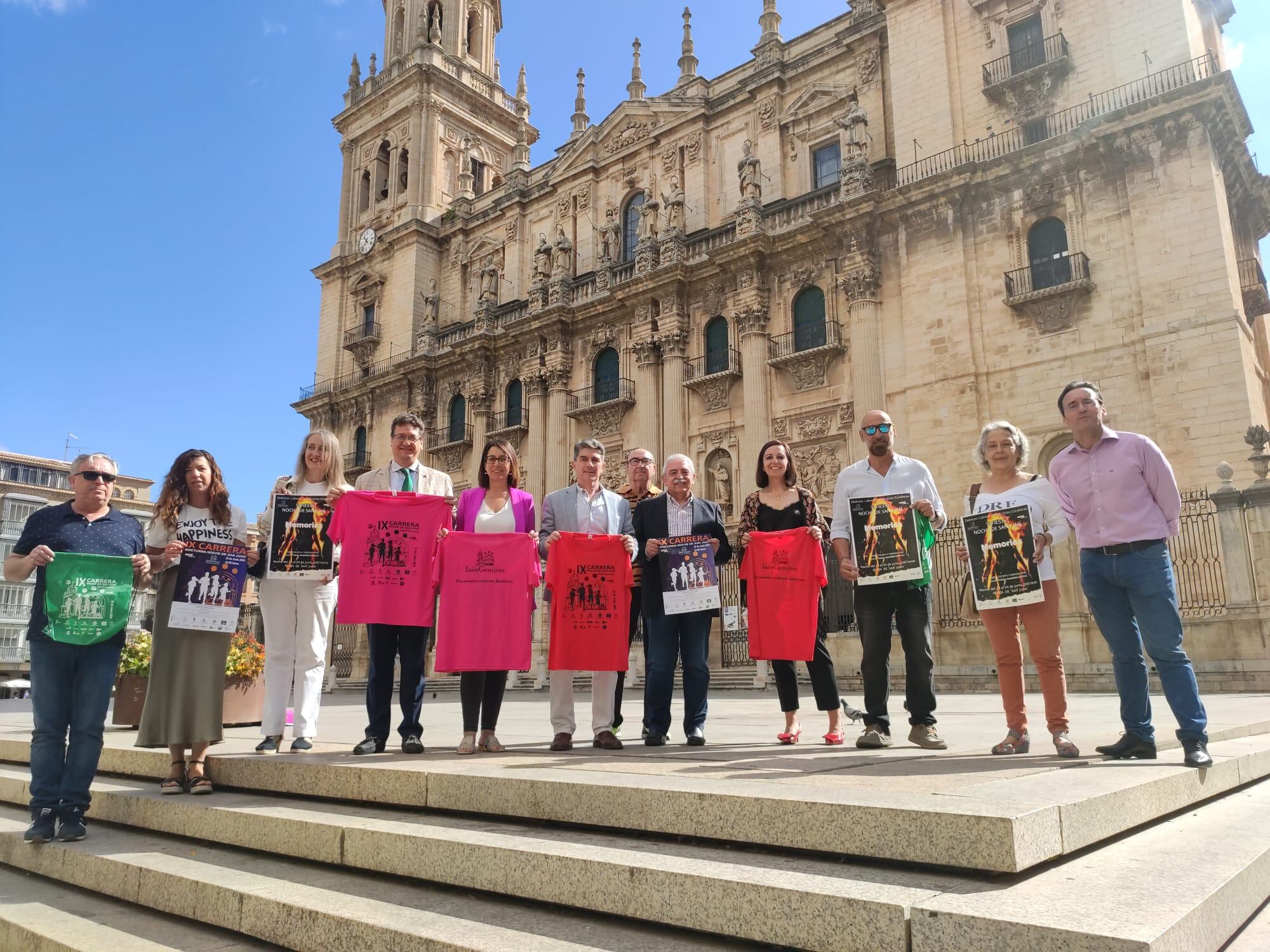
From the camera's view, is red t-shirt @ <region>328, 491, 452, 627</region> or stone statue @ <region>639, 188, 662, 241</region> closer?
red t-shirt @ <region>328, 491, 452, 627</region>

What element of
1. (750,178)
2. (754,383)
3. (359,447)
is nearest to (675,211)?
(750,178)

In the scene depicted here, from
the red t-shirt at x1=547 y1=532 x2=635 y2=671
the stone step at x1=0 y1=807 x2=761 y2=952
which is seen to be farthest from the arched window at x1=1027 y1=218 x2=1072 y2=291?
the stone step at x1=0 y1=807 x2=761 y2=952

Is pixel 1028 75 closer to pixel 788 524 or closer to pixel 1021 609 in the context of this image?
pixel 788 524

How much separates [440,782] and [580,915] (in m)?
1.18

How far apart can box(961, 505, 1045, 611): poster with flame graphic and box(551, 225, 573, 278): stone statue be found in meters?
23.9

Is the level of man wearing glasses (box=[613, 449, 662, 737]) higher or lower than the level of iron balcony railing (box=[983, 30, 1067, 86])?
lower

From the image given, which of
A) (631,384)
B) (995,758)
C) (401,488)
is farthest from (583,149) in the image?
(995,758)

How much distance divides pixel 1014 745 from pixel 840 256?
18.7 metres

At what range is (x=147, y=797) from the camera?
4.50m

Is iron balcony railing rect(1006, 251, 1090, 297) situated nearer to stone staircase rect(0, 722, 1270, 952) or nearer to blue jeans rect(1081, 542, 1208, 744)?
blue jeans rect(1081, 542, 1208, 744)

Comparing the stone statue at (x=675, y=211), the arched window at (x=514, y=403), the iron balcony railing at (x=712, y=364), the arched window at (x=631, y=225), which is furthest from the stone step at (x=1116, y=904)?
the arched window at (x=514, y=403)

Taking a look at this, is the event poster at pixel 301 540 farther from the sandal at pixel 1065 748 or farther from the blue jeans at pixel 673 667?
the sandal at pixel 1065 748

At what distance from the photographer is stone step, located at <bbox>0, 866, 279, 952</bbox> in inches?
124

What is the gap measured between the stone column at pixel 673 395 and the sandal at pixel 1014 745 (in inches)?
752
